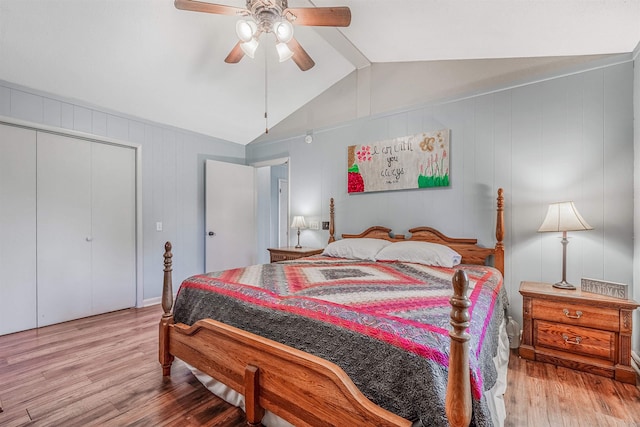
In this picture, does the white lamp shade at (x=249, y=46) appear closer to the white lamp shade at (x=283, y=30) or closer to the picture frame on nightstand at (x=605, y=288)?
the white lamp shade at (x=283, y=30)

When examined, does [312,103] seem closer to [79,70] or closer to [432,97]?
[432,97]

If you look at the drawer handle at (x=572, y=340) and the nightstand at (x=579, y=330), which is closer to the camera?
the nightstand at (x=579, y=330)

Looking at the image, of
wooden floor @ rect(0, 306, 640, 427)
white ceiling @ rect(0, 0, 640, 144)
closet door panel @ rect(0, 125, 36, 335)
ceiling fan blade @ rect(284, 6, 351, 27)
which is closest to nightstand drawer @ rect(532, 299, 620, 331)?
wooden floor @ rect(0, 306, 640, 427)

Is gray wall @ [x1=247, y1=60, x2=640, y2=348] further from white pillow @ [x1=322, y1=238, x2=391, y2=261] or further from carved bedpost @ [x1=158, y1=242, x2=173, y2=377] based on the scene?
carved bedpost @ [x1=158, y1=242, x2=173, y2=377]

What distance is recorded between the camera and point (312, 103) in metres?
4.18

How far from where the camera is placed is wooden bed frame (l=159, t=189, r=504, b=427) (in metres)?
0.90

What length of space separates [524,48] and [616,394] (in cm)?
258

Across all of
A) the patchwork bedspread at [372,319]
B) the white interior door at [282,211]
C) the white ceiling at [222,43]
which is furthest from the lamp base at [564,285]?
the white interior door at [282,211]

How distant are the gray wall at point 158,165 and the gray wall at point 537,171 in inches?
102

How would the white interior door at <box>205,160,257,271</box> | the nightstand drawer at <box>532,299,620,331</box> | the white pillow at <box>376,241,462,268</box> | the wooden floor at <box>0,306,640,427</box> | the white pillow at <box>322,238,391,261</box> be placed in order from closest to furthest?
the wooden floor at <box>0,306,640,427</box> → the nightstand drawer at <box>532,299,620,331</box> → the white pillow at <box>376,241,462,268</box> → the white pillow at <box>322,238,391,261</box> → the white interior door at <box>205,160,257,271</box>

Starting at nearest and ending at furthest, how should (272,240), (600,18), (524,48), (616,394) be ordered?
(616,394)
(600,18)
(524,48)
(272,240)

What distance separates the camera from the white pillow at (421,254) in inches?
101

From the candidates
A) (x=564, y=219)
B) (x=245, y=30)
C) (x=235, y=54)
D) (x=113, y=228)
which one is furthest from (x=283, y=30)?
(x=113, y=228)

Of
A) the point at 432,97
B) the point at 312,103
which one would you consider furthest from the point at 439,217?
the point at 312,103
